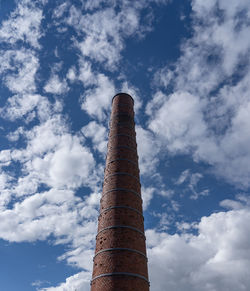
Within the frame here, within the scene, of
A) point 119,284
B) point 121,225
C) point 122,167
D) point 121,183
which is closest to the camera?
point 119,284

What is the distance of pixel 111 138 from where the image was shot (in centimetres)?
1844

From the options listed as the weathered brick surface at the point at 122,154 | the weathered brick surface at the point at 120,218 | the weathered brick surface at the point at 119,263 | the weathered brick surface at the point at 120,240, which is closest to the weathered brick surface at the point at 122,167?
the weathered brick surface at the point at 122,154

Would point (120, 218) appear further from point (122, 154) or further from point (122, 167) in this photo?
point (122, 154)

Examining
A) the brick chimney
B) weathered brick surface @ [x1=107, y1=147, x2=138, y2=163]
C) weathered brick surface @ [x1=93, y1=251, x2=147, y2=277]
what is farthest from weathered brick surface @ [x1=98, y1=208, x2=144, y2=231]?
weathered brick surface @ [x1=107, y1=147, x2=138, y2=163]

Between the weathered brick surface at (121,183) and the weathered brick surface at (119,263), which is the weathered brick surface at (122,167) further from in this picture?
the weathered brick surface at (119,263)

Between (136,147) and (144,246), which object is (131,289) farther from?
(136,147)

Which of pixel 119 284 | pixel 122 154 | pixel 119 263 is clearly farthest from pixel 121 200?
pixel 119 284

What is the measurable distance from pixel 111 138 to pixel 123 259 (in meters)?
8.65

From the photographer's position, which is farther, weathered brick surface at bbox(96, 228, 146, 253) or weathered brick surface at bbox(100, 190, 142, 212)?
weathered brick surface at bbox(100, 190, 142, 212)

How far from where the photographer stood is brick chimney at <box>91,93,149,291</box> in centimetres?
1184

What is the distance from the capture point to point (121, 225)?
1339cm

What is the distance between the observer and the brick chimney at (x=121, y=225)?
1184cm

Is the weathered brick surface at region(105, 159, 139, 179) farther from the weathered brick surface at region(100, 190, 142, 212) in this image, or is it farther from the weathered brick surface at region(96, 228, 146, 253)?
the weathered brick surface at region(96, 228, 146, 253)

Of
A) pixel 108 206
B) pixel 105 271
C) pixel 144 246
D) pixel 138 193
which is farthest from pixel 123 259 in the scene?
pixel 138 193
